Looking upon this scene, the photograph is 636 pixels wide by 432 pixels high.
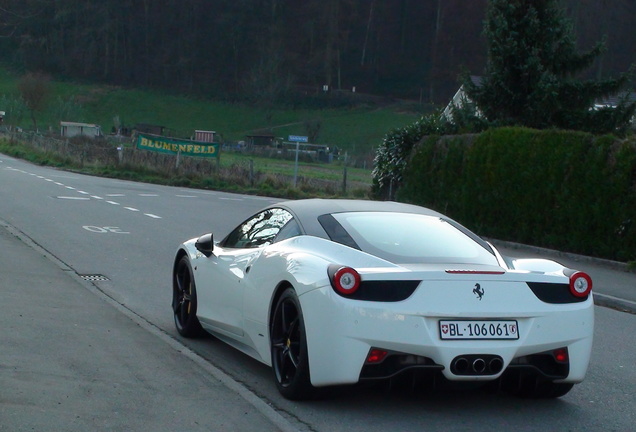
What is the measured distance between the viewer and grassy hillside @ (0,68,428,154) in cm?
9706

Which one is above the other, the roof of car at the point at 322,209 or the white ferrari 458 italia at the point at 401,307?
the roof of car at the point at 322,209

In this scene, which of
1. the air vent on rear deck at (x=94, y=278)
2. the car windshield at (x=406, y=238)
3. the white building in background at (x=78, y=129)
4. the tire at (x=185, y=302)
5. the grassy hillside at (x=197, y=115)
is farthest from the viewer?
the grassy hillside at (x=197, y=115)

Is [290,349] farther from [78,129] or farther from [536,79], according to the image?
[78,129]

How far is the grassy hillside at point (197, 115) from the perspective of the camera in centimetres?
9706

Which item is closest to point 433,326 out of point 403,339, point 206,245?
point 403,339

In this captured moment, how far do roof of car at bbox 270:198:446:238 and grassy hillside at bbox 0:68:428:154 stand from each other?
83418 millimetres

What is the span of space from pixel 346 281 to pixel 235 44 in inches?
4551

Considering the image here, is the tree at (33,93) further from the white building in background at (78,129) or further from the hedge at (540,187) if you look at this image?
A: the hedge at (540,187)

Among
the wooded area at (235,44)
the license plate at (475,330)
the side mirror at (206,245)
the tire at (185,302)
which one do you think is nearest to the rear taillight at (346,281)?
the license plate at (475,330)

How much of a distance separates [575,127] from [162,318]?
19734mm

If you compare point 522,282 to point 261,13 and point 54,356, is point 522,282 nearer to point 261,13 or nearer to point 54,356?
point 54,356

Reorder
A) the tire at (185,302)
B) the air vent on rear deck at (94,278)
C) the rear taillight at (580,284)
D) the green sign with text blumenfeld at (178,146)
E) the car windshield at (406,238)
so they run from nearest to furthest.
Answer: the rear taillight at (580,284) < the car windshield at (406,238) < the tire at (185,302) < the air vent on rear deck at (94,278) < the green sign with text blumenfeld at (178,146)

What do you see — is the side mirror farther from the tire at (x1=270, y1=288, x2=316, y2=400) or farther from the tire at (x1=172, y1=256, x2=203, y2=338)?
the tire at (x1=270, y1=288, x2=316, y2=400)

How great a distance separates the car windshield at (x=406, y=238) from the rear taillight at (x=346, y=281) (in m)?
0.47
